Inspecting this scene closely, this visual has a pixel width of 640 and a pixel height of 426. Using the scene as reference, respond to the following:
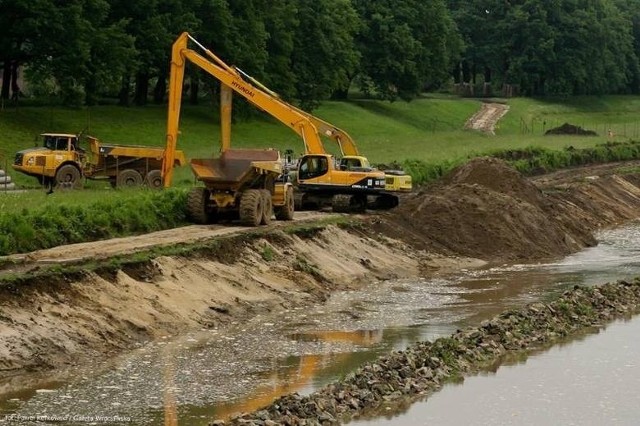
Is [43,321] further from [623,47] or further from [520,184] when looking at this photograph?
A: [623,47]

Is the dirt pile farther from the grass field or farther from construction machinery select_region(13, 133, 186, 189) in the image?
construction machinery select_region(13, 133, 186, 189)

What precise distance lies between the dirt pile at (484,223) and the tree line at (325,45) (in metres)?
23.7

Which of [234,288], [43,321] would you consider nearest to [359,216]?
[234,288]

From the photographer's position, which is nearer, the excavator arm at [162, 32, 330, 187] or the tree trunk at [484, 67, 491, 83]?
the excavator arm at [162, 32, 330, 187]

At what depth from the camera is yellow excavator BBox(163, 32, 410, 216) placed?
42375 mm

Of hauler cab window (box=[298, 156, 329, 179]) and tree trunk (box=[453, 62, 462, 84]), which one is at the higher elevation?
tree trunk (box=[453, 62, 462, 84])

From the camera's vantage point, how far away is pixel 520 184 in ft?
187

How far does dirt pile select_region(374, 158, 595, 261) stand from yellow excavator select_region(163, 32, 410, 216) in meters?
1.59

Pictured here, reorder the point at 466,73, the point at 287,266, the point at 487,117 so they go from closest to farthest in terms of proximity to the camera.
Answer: the point at 287,266 < the point at 487,117 < the point at 466,73

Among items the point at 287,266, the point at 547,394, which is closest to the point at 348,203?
the point at 287,266

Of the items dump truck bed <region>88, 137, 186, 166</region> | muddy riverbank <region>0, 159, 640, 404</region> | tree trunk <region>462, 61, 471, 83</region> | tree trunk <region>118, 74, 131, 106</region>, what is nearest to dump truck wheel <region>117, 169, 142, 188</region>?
dump truck bed <region>88, 137, 186, 166</region>

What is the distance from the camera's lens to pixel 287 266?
3847cm

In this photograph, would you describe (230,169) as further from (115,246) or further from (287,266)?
(115,246)

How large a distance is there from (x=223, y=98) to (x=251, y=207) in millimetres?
7110
